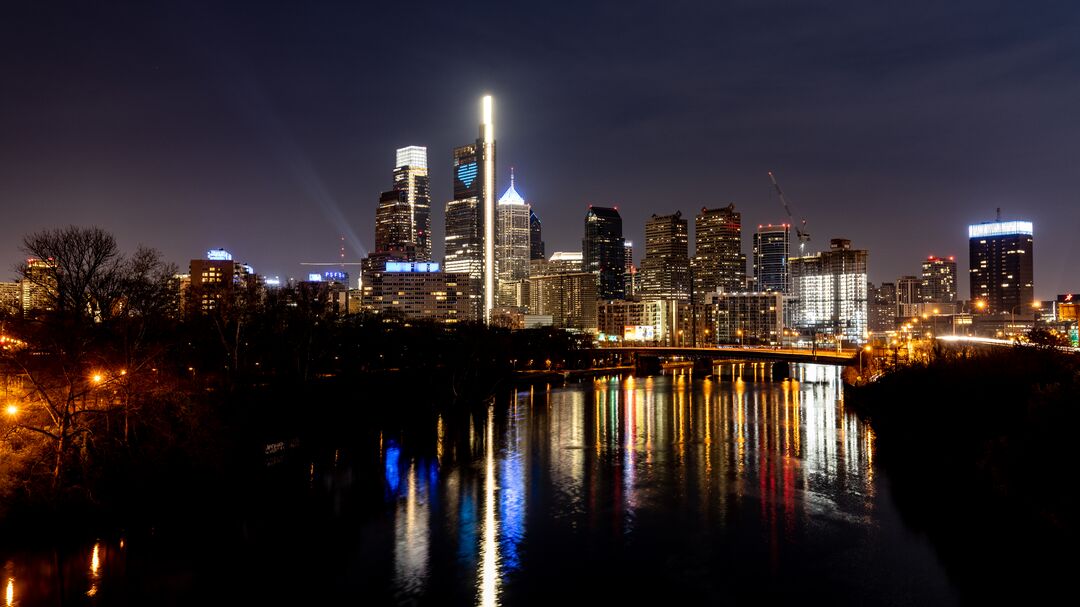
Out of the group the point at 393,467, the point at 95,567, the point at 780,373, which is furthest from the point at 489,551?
the point at 780,373

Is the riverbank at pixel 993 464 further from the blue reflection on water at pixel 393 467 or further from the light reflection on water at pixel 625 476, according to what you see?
the blue reflection on water at pixel 393 467

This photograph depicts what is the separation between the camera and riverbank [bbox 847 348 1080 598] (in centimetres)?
2461

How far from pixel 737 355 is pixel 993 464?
229 ft

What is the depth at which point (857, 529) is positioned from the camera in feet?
91.5

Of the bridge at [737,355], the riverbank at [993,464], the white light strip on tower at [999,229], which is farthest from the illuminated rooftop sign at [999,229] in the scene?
the riverbank at [993,464]

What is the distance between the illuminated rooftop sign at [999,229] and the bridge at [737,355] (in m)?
88.4

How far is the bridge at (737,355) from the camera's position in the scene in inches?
3703

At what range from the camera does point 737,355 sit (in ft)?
331

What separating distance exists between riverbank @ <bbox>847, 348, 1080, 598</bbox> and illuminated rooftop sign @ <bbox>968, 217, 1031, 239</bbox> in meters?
143

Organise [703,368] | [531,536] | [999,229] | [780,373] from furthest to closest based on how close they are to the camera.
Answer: [999,229] < [703,368] < [780,373] < [531,536]

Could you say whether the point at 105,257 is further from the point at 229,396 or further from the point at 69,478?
the point at 69,478

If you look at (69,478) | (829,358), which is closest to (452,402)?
(69,478)

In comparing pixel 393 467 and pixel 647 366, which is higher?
pixel 393 467

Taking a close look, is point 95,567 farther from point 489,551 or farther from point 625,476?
point 625,476
